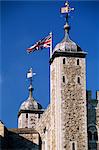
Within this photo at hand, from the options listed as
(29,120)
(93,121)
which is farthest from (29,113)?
(93,121)

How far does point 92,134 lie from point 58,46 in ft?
27.2

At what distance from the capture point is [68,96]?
52.7 m

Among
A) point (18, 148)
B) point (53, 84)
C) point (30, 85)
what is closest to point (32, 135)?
point (18, 148)

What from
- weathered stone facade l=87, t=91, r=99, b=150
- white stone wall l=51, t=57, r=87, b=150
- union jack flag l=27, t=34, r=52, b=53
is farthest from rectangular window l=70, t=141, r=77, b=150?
union jack flag l=27, t=34, r=52, b=53

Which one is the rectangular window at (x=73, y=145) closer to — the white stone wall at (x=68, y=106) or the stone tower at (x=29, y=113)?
the white stone wall at (x=68, y=106)

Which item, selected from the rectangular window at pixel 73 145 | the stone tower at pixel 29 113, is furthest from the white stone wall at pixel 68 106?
the stone tower at pixel 29 113

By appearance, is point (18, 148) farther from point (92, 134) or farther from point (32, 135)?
point (92, 134)

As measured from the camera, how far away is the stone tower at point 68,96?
169ft

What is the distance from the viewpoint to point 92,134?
173 ft

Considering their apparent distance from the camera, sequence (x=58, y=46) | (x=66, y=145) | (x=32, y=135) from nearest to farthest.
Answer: (x=66, y=145), (x=58, y=46), (x=32, y=135)

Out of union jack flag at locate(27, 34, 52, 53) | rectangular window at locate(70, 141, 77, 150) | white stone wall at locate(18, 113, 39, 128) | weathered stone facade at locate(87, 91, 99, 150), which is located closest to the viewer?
rectangular window at locate(70, 141, 77, 150)

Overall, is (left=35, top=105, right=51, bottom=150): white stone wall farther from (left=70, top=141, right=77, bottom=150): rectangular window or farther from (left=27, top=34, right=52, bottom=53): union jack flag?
(left=27, top=34, right=52, bottom=53): union jack flag

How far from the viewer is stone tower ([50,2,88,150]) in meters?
51.5

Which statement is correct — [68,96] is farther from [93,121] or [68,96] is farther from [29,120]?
[29,120]
